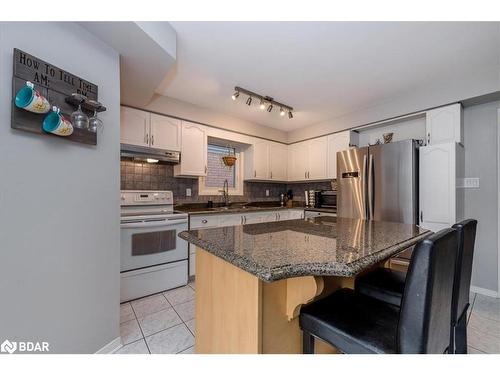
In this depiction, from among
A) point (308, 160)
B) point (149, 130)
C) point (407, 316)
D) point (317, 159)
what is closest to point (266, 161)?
point (308, 160)

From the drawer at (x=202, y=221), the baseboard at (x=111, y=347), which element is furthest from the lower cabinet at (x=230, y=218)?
the baseboard at (x=111, y=347)

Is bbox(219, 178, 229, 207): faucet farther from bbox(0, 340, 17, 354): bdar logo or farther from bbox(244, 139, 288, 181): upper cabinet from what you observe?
bbox(0, 340, 17, 354): bdar logo

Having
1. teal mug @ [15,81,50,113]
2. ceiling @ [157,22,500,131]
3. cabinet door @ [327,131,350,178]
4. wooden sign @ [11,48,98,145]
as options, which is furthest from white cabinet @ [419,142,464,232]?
teal mug @ [15,81,50,113]

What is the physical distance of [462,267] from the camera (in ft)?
3.44

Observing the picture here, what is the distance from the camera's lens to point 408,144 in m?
2.56

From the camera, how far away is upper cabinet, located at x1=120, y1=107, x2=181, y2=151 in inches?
102

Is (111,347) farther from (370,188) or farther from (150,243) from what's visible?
(370,188)

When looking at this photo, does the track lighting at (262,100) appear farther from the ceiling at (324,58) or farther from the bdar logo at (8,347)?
the bdar logo at (8,347)

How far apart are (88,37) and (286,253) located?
1765mm

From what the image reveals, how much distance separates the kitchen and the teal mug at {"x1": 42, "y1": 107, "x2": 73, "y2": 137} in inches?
2.7

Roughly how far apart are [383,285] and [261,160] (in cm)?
298

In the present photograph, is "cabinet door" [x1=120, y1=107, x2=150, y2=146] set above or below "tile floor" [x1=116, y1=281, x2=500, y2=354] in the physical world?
above
